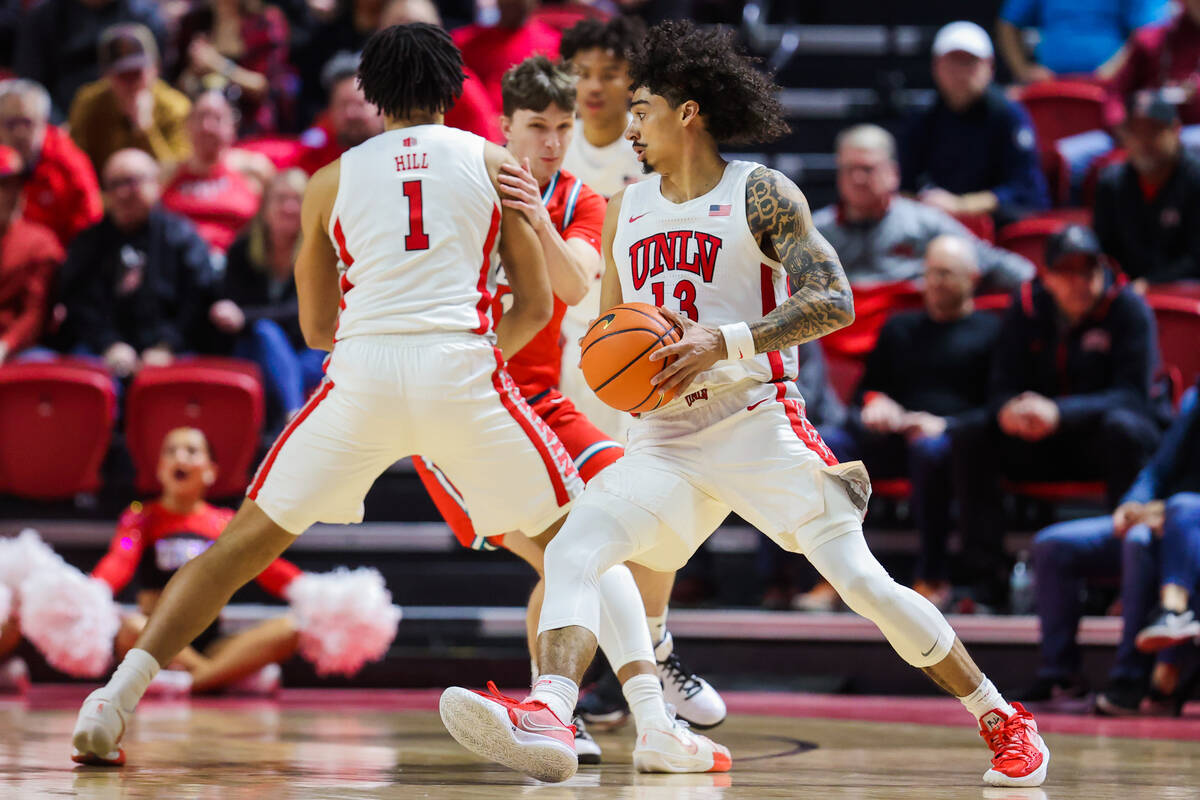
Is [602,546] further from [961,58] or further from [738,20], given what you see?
[738,20]

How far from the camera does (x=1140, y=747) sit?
486cm

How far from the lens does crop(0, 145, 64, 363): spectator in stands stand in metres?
8.11

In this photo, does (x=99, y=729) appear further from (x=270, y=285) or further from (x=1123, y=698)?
(x=270, y=285)

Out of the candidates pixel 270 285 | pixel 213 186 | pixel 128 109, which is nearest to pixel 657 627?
pixel 270 285

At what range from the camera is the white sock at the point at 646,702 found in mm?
3990

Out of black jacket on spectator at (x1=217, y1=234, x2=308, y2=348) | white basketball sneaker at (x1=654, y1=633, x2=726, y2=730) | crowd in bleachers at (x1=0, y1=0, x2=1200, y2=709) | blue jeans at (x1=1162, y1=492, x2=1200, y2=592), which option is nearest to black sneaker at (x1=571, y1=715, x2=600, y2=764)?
white basketball sneaker at (x1=654, y1=633, x2=726, y2=730)

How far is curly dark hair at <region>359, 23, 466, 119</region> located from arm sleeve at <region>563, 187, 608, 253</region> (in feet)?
2.29

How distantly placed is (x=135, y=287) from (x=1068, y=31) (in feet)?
21.3

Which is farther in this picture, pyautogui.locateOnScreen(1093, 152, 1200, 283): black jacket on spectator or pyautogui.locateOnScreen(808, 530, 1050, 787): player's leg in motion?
pyautogui.locateOnScreen(1093, 152, 1200, 283): black jacket on spectator

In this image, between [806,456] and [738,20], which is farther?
[738,20]

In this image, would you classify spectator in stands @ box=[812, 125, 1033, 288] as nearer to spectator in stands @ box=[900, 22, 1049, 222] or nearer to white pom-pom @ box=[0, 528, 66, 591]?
spectator in stands @ box=[900, 22, 1049, 222]

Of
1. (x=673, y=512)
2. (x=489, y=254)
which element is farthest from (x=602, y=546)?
(x=489, y=254)

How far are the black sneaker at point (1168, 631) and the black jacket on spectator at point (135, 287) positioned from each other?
4.98m

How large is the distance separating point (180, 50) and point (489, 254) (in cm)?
787
